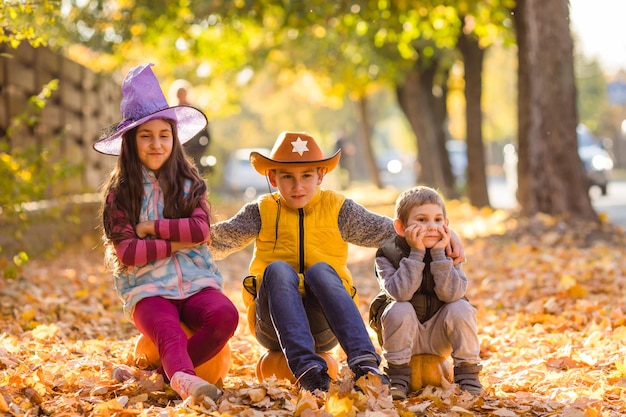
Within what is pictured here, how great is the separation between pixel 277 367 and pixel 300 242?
659 millimetres

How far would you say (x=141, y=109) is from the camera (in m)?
4.74

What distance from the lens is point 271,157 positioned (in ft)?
15.8

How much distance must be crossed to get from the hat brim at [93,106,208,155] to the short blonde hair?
3.92ft

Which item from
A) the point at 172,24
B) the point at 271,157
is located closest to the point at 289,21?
the point at 172,24

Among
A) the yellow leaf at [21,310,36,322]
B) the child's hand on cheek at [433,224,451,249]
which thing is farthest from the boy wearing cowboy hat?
the yellow leaf at [21,310,36,322]

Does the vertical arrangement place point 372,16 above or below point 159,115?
above

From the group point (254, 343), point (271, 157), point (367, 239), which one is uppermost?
point (271, 157)

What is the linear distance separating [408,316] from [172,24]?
552 inches

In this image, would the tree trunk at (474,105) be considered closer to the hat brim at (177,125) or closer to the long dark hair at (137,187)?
the hat brim at (177,125)

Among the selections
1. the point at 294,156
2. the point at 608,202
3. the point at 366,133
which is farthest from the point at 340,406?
the point at 366,133

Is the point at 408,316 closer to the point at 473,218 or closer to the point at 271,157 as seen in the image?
the point at 271,157

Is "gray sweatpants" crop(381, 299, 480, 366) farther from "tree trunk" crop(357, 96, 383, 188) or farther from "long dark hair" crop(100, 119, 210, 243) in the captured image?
"tree trunk" crop(357, 96, 383, 188)

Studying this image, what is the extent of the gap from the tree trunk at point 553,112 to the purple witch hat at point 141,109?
7.96 meters

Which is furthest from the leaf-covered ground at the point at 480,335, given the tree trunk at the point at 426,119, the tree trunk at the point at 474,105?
the tree trunk at the point at 426,119
